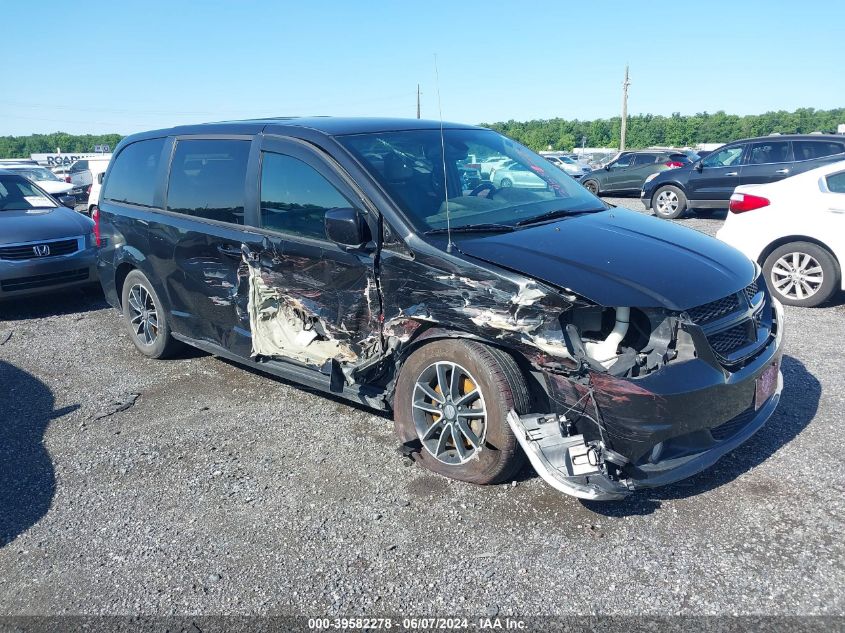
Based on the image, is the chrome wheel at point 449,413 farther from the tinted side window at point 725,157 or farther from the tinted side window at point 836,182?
the tinted side window at point 725,157

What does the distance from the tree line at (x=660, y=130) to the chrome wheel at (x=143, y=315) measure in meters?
58.9

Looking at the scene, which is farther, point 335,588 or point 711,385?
point 711,385

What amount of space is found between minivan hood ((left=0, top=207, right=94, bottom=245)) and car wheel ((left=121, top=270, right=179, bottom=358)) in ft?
8.02

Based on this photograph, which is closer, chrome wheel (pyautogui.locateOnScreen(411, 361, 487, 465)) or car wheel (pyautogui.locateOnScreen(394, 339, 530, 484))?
car wheel (pyautogui.locateOnScreen(394, 339, 530, 484))

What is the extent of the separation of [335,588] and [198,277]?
9.21 feet

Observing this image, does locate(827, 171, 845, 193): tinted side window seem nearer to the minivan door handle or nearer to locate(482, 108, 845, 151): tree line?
the minivan door handle

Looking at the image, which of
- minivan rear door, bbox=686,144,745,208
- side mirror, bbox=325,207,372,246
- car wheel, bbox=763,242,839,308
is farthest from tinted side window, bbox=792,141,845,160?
side mirror, bbox=325,207,372,246

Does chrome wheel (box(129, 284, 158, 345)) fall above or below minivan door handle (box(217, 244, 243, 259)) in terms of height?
below

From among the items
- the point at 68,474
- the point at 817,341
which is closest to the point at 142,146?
the point at 68,474

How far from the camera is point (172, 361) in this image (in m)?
5.87

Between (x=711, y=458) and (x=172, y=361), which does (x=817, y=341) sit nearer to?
(x=711, y=458)

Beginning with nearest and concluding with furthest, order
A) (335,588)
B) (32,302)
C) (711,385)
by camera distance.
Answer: (335,588)
(711,385)
(32,302)

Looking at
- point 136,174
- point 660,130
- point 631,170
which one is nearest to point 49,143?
point 660,130

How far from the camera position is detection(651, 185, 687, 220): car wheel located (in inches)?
566
